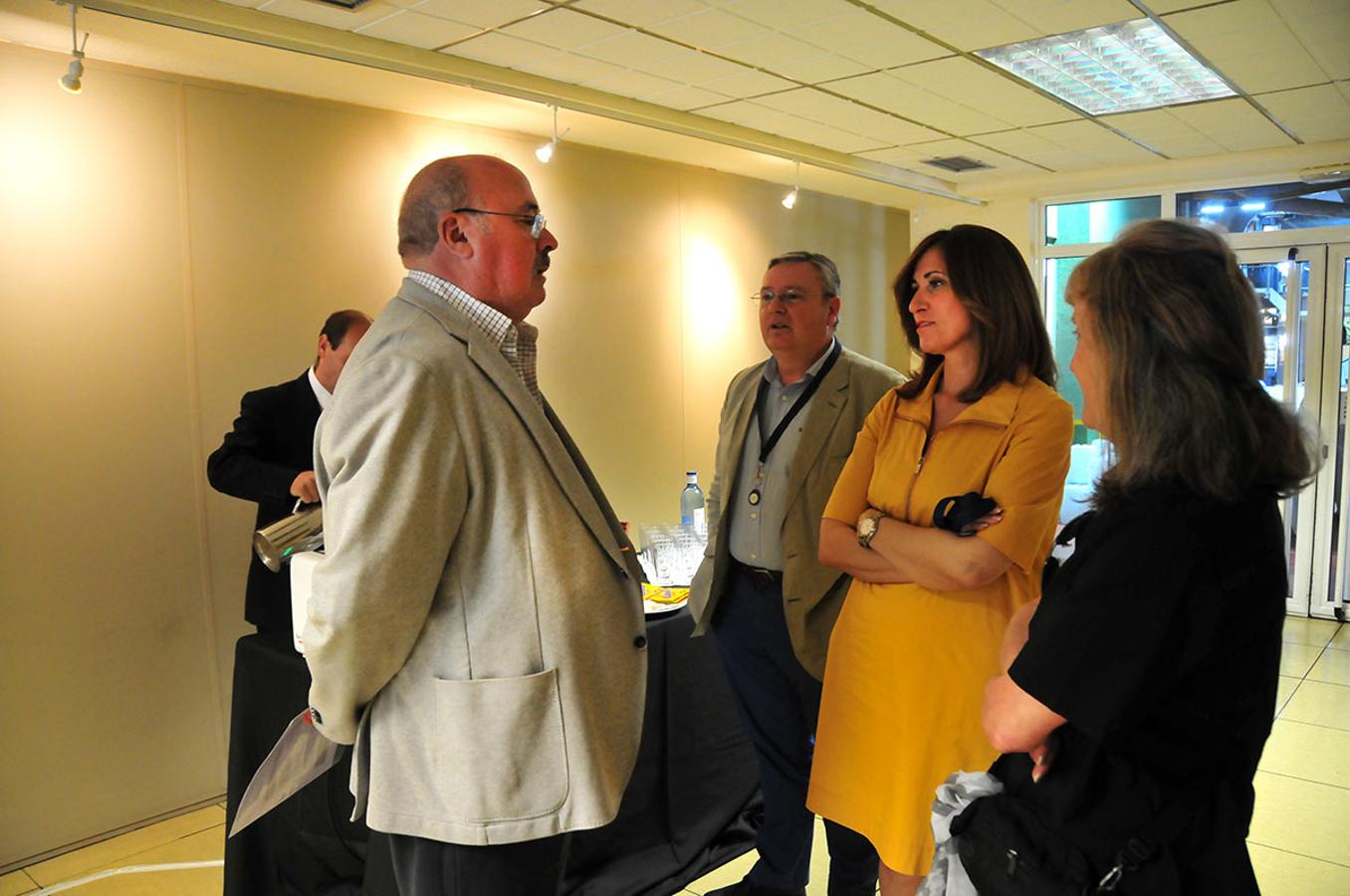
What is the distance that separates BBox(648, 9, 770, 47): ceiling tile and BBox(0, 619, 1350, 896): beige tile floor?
2803mm

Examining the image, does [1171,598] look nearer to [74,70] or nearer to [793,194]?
[74,70]

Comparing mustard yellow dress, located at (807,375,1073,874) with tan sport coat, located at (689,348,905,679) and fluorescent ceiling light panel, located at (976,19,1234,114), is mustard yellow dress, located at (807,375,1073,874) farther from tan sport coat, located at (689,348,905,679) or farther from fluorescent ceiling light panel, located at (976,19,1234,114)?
fluorescent ceiling light panel, located at (976,19,1234,114)

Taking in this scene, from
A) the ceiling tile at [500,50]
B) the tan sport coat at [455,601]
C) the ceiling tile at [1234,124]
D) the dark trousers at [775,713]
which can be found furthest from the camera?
the ceiling tile at [1234,124]

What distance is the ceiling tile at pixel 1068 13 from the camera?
3207 millimetres

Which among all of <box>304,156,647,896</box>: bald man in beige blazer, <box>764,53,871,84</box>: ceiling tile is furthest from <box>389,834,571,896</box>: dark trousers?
<box>764,53,871,84</box>: ceiling tile

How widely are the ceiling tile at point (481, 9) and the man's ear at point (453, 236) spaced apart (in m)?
1.76

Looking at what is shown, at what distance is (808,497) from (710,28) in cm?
187

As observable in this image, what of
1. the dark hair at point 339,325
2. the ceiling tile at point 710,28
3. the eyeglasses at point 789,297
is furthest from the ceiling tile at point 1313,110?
the dark hair at point 339,325

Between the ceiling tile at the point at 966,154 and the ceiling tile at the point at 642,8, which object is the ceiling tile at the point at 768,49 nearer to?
the ceiling tile at the point at 642,8

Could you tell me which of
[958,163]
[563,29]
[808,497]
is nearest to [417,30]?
[563,29]

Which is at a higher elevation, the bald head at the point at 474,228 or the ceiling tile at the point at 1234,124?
the ceiling tile at the point at 1234,124

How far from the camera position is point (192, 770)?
349 centimetres

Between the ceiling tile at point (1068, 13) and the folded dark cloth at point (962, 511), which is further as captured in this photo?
the ceiling tile at point (1068, 13)

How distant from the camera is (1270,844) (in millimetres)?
3080
